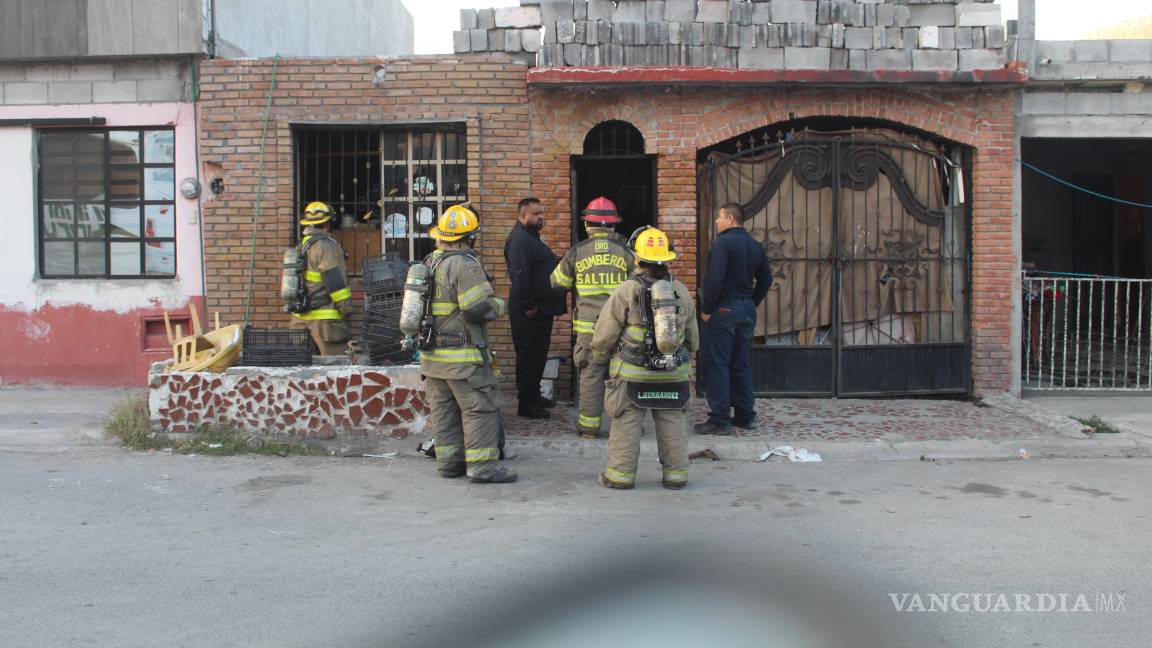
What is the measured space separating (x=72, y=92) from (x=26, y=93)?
0.52 meters

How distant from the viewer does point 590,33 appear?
10.1 meters

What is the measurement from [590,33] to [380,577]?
21.8ft

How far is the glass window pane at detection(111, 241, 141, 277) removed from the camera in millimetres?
10883

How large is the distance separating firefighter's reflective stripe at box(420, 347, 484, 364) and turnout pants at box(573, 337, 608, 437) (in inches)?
54.4

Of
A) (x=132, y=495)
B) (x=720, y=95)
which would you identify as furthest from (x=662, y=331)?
(x=720, y=95)

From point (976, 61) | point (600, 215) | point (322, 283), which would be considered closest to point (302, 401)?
point (322, 283)

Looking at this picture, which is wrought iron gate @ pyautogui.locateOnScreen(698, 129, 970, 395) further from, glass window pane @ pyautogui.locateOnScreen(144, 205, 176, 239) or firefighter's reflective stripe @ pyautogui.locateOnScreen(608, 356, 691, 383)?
glass window pane @ pyautogui.locateOnScreen(144, 205, 176, 239)

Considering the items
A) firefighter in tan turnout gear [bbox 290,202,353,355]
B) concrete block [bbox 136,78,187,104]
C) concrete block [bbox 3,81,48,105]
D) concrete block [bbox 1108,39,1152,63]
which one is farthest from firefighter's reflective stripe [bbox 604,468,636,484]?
concrete block [bbox 3,81,48,105]

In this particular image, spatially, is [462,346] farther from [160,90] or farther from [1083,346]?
[1083,346]

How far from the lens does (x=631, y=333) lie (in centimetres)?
689

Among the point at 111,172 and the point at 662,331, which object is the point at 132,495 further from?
the point at 111,172

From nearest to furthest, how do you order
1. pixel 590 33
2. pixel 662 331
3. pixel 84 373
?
pixel 662 331 < pixel 590 33 < pixel 84 373

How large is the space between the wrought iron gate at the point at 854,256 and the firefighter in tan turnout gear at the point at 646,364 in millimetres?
3702

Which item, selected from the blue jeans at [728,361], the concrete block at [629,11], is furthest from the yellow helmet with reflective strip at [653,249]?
the concrete block at [629,11]
